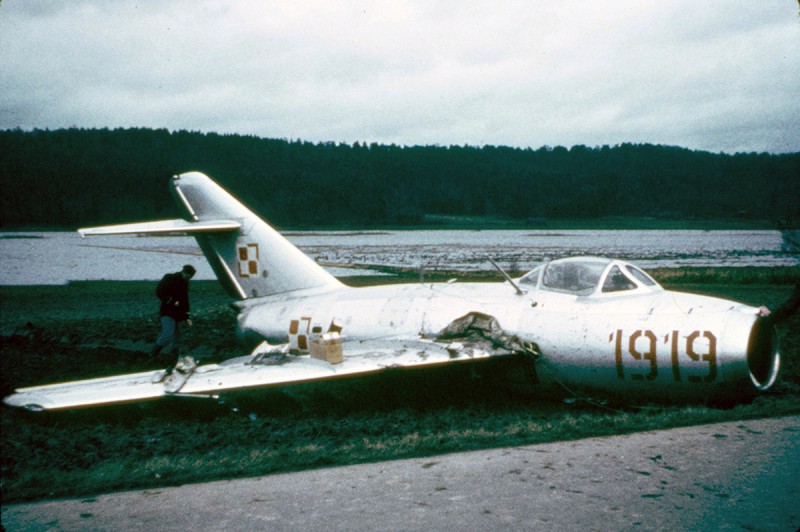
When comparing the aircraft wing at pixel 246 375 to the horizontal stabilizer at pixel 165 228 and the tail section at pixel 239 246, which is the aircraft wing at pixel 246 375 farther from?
the tail section at pixel 239 246

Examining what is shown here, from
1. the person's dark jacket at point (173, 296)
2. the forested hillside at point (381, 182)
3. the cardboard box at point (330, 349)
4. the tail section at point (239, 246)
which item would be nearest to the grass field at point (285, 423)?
the cardboard box at point (330, 349)

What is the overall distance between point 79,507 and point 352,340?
6.18 metres

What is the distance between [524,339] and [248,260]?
658 centimetres

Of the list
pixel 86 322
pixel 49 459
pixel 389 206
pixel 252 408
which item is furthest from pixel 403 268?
pixel 389 206

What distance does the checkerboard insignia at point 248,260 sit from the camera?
13344 mm

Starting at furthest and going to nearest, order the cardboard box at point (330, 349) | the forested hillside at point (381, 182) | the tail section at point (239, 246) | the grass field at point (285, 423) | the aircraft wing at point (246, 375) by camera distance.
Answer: the forested hillside at point (381, 182) < the tail section at point (239, 246) < the cardboard box at point (330, 349) < the aircraft wing at point (246, 375) < the grass field at point (285, 423)

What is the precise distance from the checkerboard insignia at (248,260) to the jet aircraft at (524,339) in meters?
1.47

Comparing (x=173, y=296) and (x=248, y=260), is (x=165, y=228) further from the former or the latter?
(x=248, y=260)

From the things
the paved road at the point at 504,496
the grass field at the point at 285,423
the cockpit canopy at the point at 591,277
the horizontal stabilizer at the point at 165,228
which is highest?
the horizontal stabilizer at the point at 165,228

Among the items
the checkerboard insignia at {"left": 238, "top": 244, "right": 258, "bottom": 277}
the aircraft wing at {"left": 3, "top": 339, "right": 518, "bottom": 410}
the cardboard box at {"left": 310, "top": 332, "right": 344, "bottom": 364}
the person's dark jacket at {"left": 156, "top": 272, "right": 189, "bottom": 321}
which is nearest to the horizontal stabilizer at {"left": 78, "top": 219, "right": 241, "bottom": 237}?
the checkerboard insignia at {"left": 238, "top": 244, "right": 258, "bottom": 277}

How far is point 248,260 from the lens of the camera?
1343cm

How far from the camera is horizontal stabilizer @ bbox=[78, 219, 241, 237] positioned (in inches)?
442

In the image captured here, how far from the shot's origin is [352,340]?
1110 cm

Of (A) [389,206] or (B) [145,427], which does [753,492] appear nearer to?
(B) [145,427]
